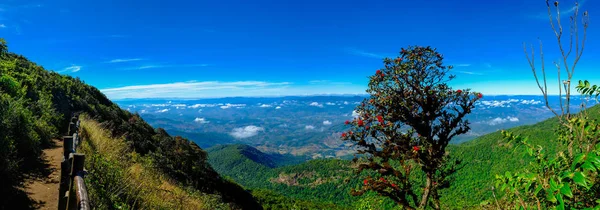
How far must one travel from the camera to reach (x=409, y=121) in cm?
811

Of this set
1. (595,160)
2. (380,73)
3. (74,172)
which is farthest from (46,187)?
(595,160)

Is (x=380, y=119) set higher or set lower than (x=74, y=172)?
higher

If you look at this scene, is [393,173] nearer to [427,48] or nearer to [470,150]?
[427,48]

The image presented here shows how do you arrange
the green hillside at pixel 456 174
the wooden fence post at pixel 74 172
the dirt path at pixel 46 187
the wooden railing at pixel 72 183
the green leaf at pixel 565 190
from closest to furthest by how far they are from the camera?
the green leaf at pixel 565 190 < the wooden railing at pixel 72 183 < the wooden fence post at pixel 74 172 < the dirt path at pixel 46 187 < the green hillside at pixel 456 174

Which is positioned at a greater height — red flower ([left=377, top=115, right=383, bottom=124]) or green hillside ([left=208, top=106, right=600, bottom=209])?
red flower ([left=377, top=115, right=383, bottom=124])

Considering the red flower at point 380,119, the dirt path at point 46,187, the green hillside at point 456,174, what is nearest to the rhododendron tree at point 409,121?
the red flower at point 380,119

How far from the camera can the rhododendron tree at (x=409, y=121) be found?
794 centimetres

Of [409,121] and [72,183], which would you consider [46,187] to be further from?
[409,121]

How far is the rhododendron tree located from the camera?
7941 millimetres

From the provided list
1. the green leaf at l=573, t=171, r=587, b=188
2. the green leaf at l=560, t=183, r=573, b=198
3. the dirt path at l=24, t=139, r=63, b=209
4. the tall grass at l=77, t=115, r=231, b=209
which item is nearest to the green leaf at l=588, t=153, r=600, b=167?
the green leaf at l=573, t=171, r=587, b=188

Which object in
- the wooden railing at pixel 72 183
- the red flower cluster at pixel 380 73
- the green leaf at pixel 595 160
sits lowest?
the wooden railing at pixel 72 183

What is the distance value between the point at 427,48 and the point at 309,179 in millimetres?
114398

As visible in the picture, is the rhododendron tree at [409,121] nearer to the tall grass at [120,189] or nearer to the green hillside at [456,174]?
the tall grass at [120,189]

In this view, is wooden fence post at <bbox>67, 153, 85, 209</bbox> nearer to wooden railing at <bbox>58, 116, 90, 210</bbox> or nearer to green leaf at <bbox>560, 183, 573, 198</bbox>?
wooden railing at <bbox>58, 116, 90, 210</bbox>
